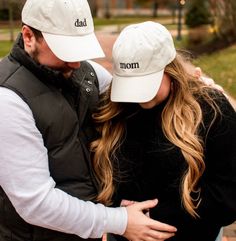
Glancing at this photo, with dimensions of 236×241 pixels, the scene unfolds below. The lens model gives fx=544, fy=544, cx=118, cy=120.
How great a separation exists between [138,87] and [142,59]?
0.10 metres

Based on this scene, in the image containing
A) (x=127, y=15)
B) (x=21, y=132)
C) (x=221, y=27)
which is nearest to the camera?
(x=21, y=132)

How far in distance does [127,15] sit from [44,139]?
51059 mm

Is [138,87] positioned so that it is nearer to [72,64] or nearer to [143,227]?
[72,64]

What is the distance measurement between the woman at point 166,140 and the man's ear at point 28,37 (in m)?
0.31

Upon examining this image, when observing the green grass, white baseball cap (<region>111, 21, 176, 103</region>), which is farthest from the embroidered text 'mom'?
the green grass

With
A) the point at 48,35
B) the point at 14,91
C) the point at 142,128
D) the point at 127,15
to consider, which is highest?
the point at 48,35

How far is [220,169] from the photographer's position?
194cm

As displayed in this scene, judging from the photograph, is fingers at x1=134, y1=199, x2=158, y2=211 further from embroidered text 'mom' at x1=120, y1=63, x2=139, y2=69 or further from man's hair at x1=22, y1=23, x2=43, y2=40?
man's hair at x1=22, y1=23, x2=43, y2=40

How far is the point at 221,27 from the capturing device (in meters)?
16.0

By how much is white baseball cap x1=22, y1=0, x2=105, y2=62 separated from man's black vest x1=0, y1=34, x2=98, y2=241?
0.33 feet

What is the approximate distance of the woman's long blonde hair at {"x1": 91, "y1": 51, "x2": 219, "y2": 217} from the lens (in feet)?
6.39

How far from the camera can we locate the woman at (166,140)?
76.0 inches

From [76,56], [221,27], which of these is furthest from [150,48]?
[221,27]

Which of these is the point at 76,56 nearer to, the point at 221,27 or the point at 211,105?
the point at 211,105
